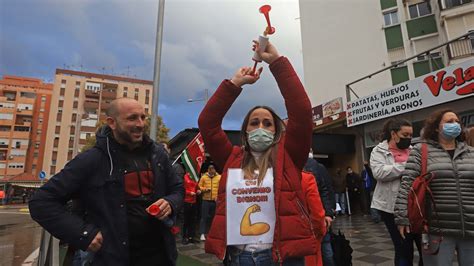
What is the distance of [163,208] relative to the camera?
2.15 metres

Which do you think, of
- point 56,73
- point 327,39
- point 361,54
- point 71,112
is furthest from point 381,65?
point 56,73

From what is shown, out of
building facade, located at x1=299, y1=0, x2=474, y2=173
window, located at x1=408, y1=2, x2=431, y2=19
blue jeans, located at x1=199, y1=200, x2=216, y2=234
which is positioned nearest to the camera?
blue jeans, located at x1=199, y1=200, x2=216, y2=234

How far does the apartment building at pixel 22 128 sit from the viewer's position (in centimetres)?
6353

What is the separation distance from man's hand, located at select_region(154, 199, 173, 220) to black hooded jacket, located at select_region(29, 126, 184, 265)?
3.2 inches

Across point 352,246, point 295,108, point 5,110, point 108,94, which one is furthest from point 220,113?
point 5,110

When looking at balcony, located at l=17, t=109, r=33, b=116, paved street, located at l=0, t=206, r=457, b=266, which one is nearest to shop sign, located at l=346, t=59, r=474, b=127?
paved street, located at l=0, t=206, r=457, b=266

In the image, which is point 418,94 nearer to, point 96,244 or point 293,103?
point 293,103

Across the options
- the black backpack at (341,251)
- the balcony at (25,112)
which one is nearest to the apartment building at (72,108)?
the balcony at (25,112)

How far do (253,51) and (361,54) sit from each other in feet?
76.2

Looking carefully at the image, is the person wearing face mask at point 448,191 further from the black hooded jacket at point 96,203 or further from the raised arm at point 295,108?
the black hooded jacket at point 96,203

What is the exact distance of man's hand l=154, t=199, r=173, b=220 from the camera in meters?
2.14

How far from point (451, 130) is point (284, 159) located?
174cm

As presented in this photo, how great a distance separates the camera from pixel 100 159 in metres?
2.22

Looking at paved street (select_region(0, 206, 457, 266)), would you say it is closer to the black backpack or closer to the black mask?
the black backpack
